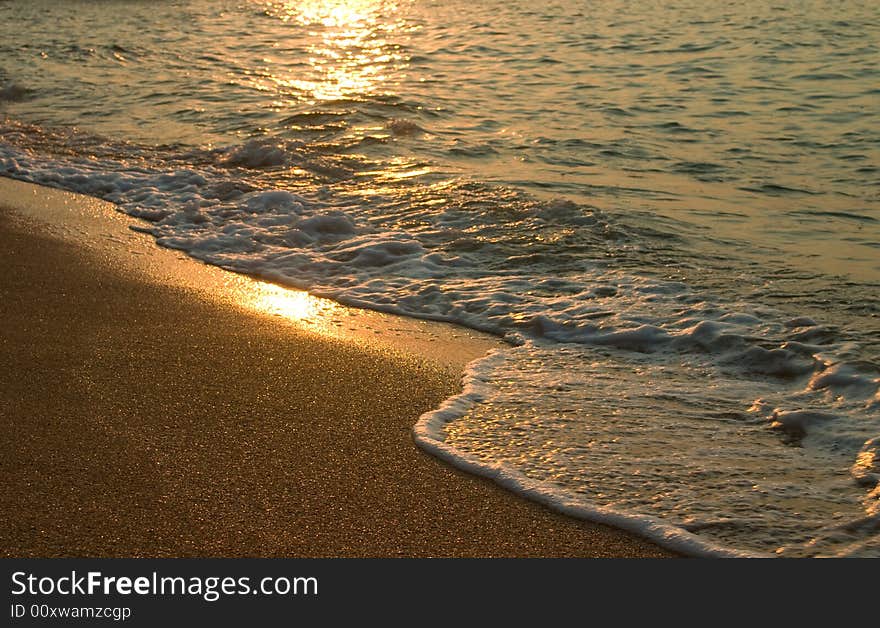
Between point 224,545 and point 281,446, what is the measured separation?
73 cm

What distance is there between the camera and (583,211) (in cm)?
764

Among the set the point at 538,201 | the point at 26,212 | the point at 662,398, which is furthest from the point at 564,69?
the point at 662,398

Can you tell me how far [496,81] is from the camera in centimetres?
1315

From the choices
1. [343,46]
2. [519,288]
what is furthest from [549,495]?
[343,46]

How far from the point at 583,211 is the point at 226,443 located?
170 inches

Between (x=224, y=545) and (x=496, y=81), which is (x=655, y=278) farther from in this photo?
(x=496, y=81)

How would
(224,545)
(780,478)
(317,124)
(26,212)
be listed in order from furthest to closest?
(317,124) < (26,212) < (780,478) < (224,545)

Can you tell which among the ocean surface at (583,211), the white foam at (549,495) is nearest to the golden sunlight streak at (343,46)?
the ocean surface at (583,211)

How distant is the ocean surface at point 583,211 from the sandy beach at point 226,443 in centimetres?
23

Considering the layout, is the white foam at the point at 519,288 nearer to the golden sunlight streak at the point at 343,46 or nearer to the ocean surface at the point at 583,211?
the ocean surface at the point at 583,211

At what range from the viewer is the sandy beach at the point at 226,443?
333 cm

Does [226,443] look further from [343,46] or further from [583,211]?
[343,46]

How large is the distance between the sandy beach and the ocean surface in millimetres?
232

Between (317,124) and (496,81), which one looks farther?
(496,81)
